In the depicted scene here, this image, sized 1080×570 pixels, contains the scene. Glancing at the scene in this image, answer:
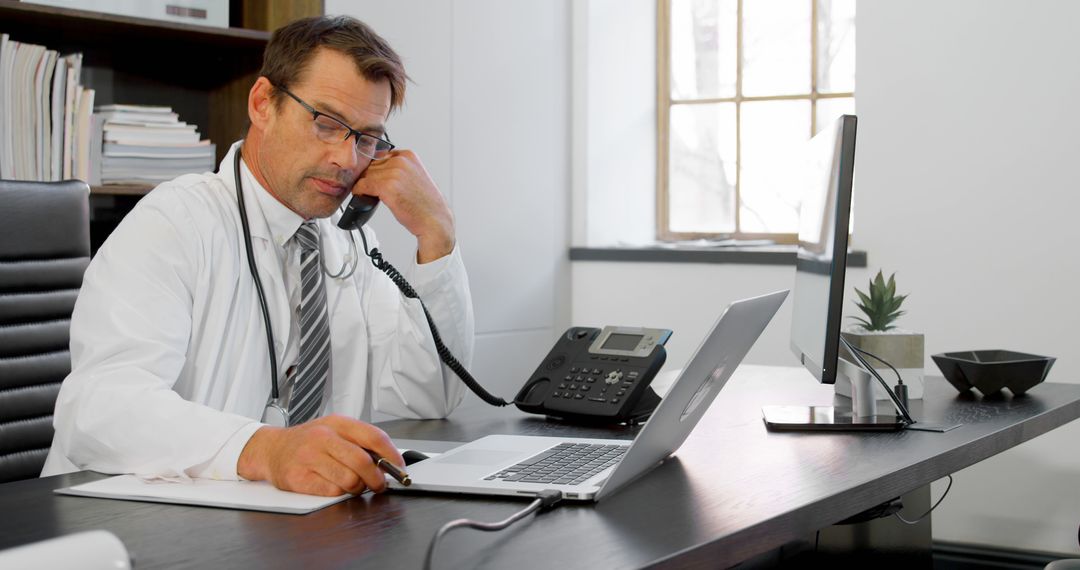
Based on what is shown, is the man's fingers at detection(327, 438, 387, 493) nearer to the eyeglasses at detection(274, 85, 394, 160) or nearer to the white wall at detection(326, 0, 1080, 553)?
the eyeglasses at detection(274, 85, 394, 160)

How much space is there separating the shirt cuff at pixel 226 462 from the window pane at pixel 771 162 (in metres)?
2.79

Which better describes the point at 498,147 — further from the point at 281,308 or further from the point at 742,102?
the point at 281,308

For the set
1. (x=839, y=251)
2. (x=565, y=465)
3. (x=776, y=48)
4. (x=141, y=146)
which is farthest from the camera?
(x=776, y=48)

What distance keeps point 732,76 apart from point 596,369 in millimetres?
2312

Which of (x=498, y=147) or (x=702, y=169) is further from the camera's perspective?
(x=702, y=169)

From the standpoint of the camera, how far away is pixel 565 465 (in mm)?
1296

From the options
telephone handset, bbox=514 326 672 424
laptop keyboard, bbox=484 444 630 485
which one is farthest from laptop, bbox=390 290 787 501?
telephone handset, bbox=514 326 672 424

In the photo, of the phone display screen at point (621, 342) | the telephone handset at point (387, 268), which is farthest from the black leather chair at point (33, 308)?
the phone display screen at point (621, 342)

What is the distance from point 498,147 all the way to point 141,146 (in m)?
1.21

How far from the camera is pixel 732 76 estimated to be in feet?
12.7

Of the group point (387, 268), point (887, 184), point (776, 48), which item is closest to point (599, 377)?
point (387, 268)

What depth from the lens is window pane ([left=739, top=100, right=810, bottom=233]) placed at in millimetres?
3756

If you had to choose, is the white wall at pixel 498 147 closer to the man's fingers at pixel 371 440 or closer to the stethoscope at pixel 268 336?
the stethoscope at pixel 268 336

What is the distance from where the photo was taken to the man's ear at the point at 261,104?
1820 mm
